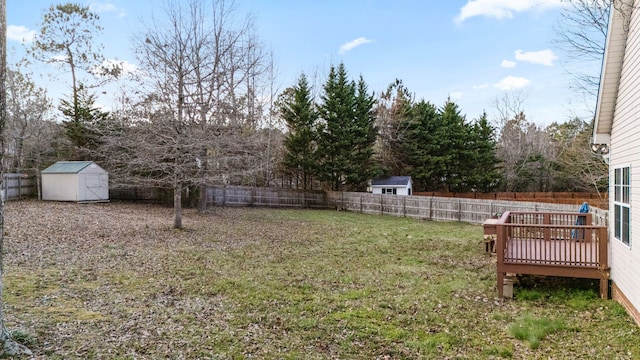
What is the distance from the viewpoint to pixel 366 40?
A: 84.3ft

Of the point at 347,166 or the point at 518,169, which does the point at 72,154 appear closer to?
the point at 347,166

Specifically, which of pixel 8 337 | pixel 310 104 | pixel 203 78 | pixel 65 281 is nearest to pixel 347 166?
pixel 310 104

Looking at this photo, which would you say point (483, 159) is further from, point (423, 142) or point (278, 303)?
point (278, 303)

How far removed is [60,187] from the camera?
690 inches

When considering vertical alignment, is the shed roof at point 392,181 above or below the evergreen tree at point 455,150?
below

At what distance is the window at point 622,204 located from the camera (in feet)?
18.9

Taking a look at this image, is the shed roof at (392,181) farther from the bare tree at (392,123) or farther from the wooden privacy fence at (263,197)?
the wooden privacy fence at (263,197)

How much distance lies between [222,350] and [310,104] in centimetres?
2276

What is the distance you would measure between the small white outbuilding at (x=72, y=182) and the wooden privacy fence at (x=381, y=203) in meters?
5.87

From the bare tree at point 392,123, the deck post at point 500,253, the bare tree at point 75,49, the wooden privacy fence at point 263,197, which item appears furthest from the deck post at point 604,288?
the bare tree at point 75,49

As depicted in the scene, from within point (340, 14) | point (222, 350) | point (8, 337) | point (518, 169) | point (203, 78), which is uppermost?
point (340, 14)

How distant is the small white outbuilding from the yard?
267 inches

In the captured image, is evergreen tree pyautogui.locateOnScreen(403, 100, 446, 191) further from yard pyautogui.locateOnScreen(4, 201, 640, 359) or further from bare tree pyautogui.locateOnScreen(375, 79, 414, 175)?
yard pyautogui.locateOnScreen(4, 201, 640, 359)

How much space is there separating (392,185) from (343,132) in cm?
517
